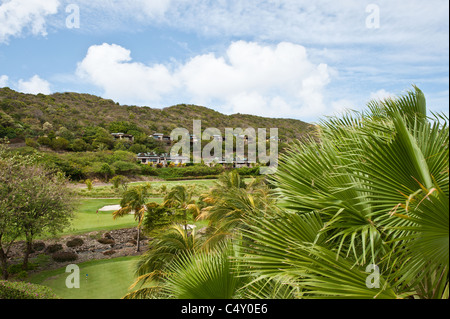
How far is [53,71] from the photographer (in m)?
21.9

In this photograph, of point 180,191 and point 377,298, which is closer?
point 377,298

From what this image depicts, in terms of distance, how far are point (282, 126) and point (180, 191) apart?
52.2 metres

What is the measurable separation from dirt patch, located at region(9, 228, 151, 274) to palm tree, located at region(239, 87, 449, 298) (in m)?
13.0

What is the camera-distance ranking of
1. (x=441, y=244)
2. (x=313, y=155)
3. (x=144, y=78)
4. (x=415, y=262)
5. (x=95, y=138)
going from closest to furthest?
(x=441, y=244) → (x=415, y=262) → (x=313, y=155) → (x=144, y=78) → (x=95, y=138)

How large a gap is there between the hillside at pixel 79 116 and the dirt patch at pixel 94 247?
15.3 metres

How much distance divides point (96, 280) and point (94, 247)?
4.86 m

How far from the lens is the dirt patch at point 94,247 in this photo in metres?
12.7

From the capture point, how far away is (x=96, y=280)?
10.3 m

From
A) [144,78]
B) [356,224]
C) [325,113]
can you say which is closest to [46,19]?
[144,78]

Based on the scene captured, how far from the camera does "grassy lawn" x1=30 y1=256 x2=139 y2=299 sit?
909cm

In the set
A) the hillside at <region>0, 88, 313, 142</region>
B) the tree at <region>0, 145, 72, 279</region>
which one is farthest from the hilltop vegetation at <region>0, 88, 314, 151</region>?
the tree at <region>0, 145, 72, 279</region>

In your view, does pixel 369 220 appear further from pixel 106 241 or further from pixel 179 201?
pixel 106 241

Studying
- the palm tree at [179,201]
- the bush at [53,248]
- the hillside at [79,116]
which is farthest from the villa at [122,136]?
the bush at [53,248]
